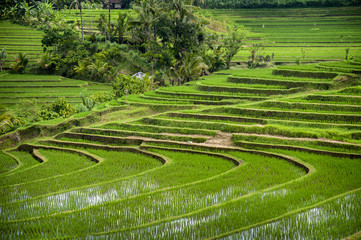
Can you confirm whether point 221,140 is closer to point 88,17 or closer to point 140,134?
point 140,134

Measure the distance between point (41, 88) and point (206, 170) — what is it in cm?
1410

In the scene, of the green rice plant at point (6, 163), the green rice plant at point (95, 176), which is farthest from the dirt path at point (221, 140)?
the green rice plant at point (6, 163)

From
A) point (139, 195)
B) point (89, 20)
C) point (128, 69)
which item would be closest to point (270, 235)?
point (139, 195)

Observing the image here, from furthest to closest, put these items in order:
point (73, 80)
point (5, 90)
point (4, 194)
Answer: point (73, 80)
point (5, 90)
point (4, 194)

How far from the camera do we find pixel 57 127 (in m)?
13.4

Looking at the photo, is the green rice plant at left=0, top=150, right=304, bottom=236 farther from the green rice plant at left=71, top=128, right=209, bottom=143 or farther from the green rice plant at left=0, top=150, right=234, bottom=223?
the green rice plant at left=71, top=128, right=209, bottom=143

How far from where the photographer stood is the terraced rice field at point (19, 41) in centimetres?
2467

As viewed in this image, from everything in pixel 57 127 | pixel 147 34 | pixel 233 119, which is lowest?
pixel 57 127

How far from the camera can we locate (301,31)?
29656 millimetres

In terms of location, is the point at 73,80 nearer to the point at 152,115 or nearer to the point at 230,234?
the point at 152,115

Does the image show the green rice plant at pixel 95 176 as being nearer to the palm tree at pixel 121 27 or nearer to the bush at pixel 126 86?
the bush at pixel 126 86

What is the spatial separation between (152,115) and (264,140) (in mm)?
4624

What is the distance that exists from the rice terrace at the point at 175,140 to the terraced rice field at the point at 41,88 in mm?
98

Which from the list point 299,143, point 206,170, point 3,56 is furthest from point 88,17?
point 206,170
